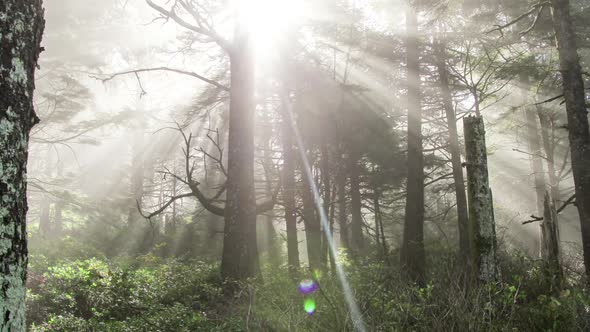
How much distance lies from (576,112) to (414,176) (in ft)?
14.3

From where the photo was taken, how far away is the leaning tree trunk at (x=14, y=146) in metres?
2.05

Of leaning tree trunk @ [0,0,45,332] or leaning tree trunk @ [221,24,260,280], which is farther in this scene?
leaning tree trunk @ [221,24,260,280]

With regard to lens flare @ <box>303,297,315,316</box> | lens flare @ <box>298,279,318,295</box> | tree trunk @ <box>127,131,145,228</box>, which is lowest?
lens flare @ <box>298,279,318,295</box>

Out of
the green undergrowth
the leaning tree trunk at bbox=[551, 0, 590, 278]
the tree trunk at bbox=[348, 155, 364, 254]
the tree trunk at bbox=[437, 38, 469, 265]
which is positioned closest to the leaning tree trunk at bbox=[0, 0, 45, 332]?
the green undergrowth

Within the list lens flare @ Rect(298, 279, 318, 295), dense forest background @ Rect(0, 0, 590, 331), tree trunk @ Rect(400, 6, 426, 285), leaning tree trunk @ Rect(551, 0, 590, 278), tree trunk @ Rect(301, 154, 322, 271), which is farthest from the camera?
tree trunk @ Rect(301, 154, 322, 271)

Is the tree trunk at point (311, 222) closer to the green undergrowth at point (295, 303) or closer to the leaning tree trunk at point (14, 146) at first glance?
the green undergrowth at point (295, 303)

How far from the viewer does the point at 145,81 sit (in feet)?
88.7

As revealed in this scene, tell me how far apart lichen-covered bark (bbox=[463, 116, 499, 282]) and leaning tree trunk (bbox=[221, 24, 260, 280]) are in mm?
4442

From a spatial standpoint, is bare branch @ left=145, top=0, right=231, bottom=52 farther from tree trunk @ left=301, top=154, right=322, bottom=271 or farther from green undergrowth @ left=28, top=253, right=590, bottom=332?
green undergrowth @ left=28, top=253, right=590, bottom=332

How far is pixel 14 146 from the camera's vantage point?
2170mm

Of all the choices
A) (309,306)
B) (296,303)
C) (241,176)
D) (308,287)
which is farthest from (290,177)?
(309,306)

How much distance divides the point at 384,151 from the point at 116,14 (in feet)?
50.8

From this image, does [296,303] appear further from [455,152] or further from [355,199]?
[355,199]

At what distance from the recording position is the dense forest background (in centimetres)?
539
